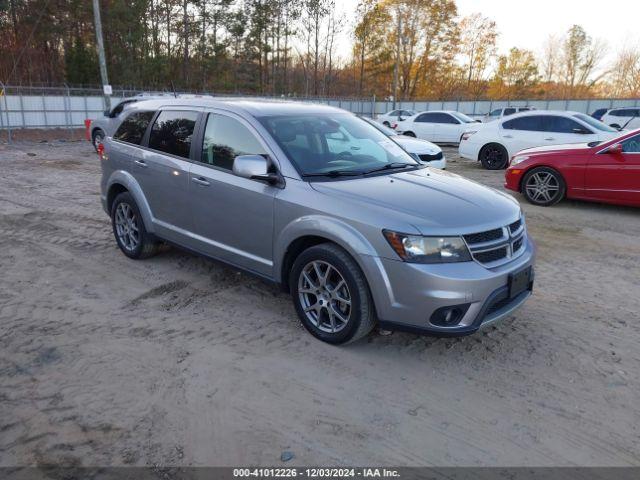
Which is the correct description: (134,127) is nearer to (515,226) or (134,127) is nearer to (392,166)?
(392,166)

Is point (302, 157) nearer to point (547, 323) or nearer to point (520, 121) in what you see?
point (547, 323)

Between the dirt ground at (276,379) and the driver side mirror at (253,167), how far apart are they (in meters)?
1.23

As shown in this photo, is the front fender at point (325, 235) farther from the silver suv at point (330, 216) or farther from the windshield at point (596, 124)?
the windshield at point (596, 124)

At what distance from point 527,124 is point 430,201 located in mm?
10699

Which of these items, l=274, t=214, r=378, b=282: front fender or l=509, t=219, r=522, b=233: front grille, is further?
l=509, t=219, r=522, b=233: front grille

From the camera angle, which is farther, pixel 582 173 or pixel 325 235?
pixel 582 173

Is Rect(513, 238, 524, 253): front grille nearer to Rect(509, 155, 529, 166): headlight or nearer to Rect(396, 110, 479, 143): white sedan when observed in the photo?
Rect(509, 155, 529, 166): headlight

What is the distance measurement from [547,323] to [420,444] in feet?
6.69

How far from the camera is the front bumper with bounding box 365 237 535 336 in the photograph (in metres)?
3.15

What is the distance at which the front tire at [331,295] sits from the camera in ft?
11.3

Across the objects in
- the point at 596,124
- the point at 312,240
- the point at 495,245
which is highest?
the point at 596,124

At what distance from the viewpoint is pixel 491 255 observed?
11.2 ft

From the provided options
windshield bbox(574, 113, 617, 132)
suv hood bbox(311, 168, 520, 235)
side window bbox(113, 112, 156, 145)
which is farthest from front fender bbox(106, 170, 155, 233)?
windshield bbox(574, 113, 617, 132)

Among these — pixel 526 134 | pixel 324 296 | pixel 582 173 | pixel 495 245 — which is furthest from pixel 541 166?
pixel 324 296
